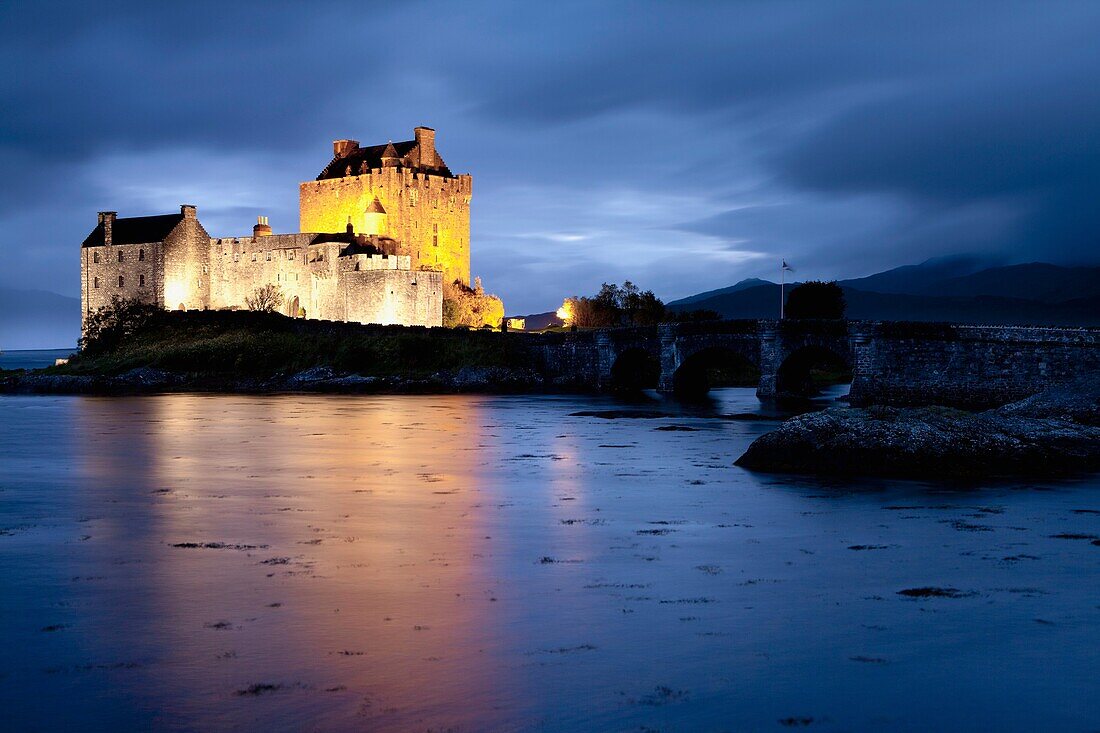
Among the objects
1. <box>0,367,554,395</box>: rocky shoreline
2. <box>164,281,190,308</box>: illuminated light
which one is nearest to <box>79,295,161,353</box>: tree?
<box>164,281,190,308</box>: illuminated light

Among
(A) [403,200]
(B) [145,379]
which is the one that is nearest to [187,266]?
(A) [403,200]

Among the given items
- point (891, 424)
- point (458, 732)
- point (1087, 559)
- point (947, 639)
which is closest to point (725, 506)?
point (891, 424)

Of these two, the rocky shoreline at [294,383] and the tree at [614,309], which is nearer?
the rocky shoreline at [294,383]

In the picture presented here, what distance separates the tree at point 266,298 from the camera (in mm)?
72250

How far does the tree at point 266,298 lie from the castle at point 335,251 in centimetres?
32

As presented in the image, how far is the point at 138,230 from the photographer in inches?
2904

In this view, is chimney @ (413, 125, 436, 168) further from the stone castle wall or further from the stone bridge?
the stone bridge

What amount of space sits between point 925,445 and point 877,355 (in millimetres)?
18597

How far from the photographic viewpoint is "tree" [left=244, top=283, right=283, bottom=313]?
7225 centimetres

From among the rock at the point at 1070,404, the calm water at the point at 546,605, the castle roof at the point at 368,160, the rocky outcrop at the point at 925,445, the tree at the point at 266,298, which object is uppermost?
the castle roof at the point at 368,160

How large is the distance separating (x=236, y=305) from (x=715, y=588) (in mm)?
69472

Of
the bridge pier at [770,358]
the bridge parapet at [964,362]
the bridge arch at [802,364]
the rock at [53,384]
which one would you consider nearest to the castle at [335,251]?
the rock at [53,384]

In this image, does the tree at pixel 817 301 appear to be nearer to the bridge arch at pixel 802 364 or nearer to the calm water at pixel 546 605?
the bridge arch at pixel 802 364

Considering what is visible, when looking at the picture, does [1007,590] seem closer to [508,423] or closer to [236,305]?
[508,423]
